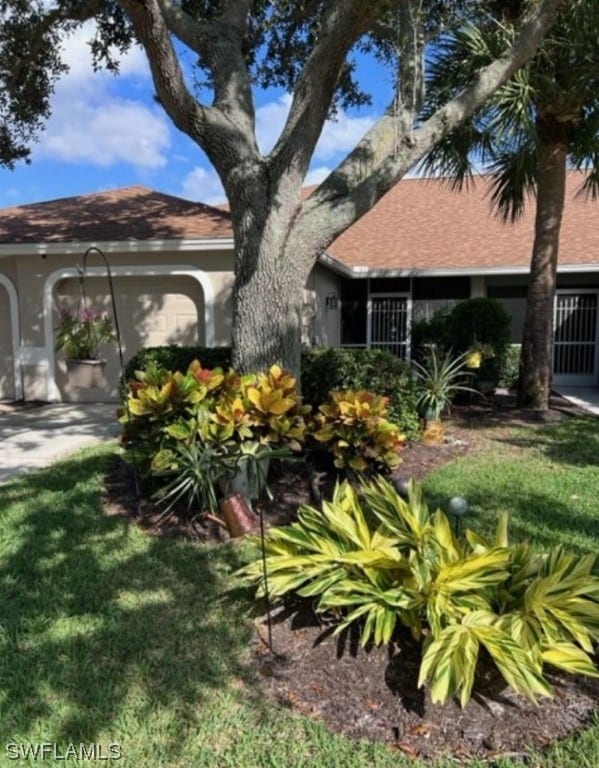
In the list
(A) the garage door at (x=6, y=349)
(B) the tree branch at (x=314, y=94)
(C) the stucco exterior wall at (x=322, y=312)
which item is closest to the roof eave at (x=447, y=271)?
(C) the stucco exterior wall at (x=322, y=312)

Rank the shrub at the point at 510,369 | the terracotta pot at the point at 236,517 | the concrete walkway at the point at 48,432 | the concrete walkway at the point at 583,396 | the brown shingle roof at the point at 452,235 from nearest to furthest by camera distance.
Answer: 1. the terracotta pot at the point at 236,517
2. the concrete walkway at the point at 48,432
3. the concrete walkway at the point at 583,396
4. the shrub at the point at 510,369
5. the brown shingle roof at the point at 452,235

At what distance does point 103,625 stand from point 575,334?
13925mm

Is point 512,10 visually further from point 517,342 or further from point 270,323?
point 517,342

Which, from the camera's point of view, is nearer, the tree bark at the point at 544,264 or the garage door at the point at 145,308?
the tree bark at the point at 544,264

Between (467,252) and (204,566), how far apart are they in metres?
12.1

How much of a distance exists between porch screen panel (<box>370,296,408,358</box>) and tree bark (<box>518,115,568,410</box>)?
577 cm

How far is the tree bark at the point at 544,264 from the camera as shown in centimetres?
861

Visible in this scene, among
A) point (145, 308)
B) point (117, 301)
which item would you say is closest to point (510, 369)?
point (145, 308)

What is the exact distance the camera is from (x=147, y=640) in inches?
117

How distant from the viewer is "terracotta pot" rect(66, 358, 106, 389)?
447cm

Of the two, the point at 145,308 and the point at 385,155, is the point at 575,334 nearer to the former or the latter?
the point at 145,308

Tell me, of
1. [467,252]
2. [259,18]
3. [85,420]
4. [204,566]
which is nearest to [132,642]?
[204,566]

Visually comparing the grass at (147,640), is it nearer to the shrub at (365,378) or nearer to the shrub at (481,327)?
the shrub at (365,378)

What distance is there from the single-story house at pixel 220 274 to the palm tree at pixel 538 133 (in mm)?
3378
